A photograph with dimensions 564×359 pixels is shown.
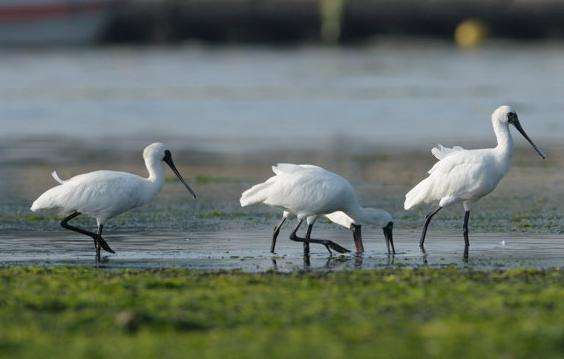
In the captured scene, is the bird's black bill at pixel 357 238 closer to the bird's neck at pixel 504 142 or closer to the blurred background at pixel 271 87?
the bird's neck at pixel 504 142

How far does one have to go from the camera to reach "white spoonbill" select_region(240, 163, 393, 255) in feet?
47.9

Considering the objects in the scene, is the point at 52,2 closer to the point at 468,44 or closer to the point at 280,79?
the point at 468,44

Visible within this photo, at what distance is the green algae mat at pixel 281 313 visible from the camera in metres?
8.66

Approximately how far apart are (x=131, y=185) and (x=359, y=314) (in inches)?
214

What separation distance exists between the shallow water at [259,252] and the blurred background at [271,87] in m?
1.25

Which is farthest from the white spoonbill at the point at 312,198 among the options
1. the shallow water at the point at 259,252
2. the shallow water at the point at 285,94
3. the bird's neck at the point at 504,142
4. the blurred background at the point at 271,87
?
the shallow water at the point at 285,94

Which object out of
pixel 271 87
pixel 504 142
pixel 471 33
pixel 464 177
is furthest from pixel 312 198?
pixel 471 33

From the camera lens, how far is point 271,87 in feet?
154

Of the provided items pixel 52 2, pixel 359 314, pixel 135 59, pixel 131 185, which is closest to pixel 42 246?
pixel 131 185

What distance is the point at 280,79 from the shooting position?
51.2 m

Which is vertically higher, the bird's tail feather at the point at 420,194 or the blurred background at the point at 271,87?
the blurred background at the point at 271,87

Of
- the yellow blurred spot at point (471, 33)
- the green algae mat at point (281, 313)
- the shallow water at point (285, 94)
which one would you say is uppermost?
the yellow blurred spot at point (471, 33)

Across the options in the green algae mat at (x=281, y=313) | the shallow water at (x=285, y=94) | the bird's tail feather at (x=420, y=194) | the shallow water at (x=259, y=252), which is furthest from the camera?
the shallow water at (x=285, y=94)

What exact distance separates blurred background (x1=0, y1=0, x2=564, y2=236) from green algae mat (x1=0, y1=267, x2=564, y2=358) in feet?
15.8
